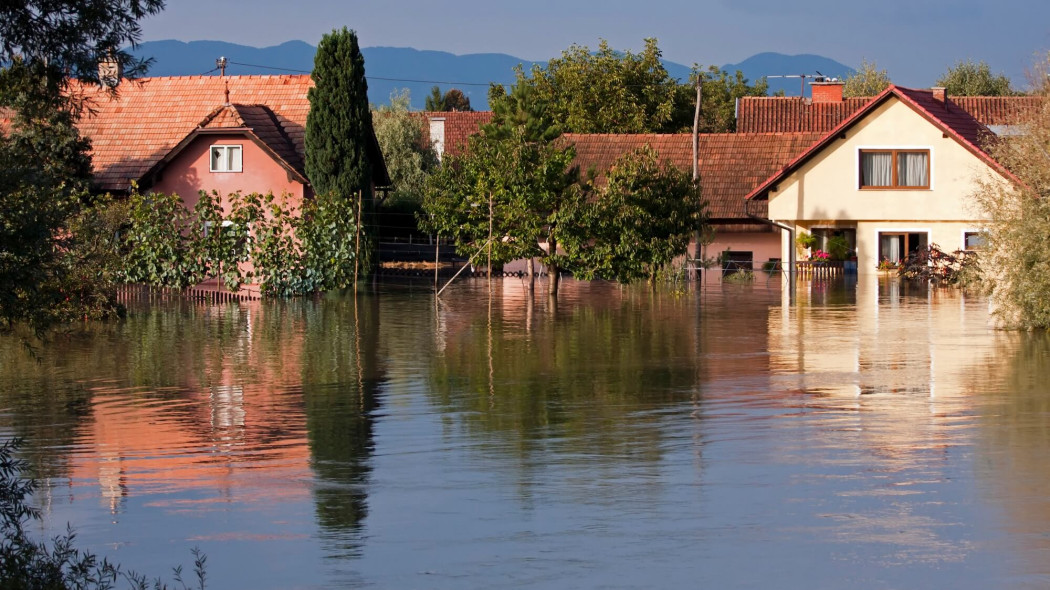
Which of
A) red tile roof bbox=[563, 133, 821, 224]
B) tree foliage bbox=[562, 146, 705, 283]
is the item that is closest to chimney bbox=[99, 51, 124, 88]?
tree foliage bbox=[562, 146, 705, 283]

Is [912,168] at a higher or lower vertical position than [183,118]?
lower

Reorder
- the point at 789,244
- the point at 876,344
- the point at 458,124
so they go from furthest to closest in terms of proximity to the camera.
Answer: the point at 458,124 → the point at 789,244 → the point at 876,344

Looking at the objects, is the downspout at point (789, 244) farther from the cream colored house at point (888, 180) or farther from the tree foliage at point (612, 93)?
the tree foliage at point (612, 93)

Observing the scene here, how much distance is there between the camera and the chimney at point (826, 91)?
5772 cm

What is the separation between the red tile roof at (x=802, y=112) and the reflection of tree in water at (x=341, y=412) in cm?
3302

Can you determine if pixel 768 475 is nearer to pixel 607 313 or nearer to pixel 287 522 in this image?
pixel 287 522

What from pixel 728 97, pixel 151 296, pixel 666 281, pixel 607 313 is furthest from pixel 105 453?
pixel 728 97

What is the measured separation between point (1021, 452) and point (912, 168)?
3356 centimetres

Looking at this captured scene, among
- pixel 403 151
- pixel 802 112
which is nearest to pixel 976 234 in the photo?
pixel 802 112

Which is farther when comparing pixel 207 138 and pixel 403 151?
pixel 403 151

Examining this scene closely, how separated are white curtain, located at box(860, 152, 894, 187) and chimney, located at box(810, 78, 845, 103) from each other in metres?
13.5

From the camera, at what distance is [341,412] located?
1501cm

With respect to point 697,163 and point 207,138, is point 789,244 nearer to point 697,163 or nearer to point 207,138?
point 697,163

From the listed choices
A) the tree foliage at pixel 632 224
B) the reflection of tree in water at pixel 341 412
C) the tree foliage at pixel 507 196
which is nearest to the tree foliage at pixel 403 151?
the tree foliage at pixel 507 196
